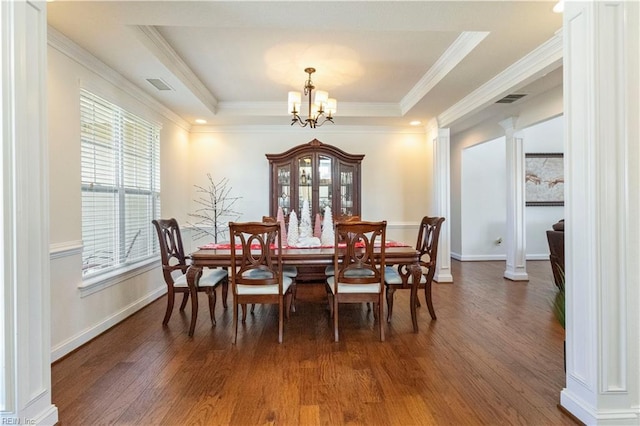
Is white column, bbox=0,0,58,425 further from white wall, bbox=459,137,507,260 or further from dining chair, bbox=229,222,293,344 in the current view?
white wall, bbox=459,137,507,260

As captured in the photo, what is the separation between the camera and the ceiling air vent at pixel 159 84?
10.9ft

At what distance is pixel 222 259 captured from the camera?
9.25 ft

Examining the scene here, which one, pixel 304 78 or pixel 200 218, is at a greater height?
pixel 304 78

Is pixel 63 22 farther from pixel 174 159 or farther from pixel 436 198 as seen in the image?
pixel 436 198

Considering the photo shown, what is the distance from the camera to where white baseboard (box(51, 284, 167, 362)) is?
2420 millimetres

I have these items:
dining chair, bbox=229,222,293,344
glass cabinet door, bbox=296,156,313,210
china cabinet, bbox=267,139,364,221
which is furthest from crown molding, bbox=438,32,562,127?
dining chair, bbox=229,222,293,344

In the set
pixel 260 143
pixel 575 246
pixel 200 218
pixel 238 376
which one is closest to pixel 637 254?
pixel 575 246

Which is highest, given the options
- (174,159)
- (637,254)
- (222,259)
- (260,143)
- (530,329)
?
(260,143)

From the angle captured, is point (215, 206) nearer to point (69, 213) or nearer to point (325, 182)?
point (325, 182)

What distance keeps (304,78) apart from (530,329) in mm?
3307

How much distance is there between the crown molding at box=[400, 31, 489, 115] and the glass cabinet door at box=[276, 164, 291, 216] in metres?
1.86

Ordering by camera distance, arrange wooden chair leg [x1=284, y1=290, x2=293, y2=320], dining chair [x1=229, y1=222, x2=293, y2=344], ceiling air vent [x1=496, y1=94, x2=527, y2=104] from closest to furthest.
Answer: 1. dining chair [x1=229, y1=222, x2=293, y2=344]
2. wooden chair leg [x1=284, y1=290, x2=293, y2=320]
3. ceiling air vent [x1=496, y1=94, x2=527, y2=104]

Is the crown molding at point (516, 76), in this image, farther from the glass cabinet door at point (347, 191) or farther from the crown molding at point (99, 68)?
the crown molding at point (99, 68)

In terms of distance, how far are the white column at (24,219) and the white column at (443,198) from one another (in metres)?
4.39
